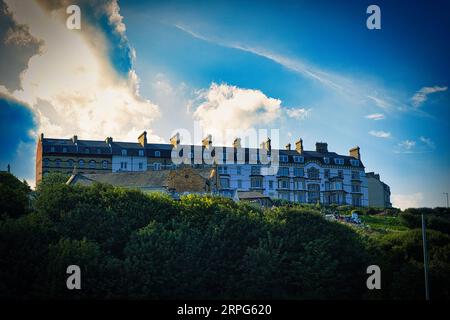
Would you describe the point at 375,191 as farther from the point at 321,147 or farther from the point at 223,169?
the point at 223,169

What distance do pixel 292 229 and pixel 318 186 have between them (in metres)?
46.7

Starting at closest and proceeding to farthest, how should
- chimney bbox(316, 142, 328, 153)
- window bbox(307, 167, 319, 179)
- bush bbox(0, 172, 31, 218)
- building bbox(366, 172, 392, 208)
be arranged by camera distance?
bush bbox(0, 172, 31, 218) < window bbox(307, 167, 319, 179) < chimney bbox(316, 142, 328, 153) < building bbox(366, 172, 392, 208)

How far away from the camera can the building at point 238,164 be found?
270ft

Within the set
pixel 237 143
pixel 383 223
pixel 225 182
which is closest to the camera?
pixel 383 223

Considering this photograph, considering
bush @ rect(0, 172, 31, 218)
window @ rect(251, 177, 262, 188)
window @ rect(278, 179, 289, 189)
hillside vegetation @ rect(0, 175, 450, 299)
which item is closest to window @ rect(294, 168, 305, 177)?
window @ rect(278, 179, 289, 189)

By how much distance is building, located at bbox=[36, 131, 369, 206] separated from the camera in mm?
82438

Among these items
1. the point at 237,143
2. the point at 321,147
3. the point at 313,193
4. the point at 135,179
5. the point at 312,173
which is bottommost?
the point at 135,179

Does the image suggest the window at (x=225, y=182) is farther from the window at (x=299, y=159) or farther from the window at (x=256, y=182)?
the window at (x=299, y=159)

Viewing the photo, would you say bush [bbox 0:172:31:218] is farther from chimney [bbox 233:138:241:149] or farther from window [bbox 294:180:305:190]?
window [bbox 294:180:305:190]

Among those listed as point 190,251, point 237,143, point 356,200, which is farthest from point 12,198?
point 356,200

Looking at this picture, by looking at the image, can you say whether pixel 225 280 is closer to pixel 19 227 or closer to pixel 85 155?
pixel 19 227

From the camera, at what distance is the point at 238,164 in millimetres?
84312

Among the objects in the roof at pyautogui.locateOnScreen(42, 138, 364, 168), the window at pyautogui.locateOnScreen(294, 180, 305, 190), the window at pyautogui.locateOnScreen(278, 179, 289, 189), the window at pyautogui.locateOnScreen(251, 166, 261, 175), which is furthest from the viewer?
the window at pyautogui.locateOnScreen(294, 180, 305, 190)

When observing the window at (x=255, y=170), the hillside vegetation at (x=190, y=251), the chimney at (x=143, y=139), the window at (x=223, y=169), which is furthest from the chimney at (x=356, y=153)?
the hillside vegetation at (x=190, y=251)
